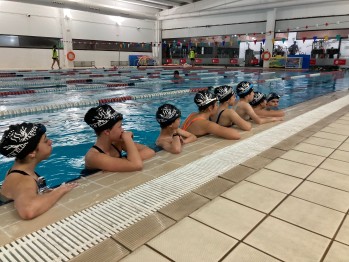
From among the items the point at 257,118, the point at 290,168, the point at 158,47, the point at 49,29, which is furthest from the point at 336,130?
the point at 158,47

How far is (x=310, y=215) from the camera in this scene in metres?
1.92

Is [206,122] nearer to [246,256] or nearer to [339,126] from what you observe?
[339,126]

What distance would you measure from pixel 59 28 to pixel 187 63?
1238 cm

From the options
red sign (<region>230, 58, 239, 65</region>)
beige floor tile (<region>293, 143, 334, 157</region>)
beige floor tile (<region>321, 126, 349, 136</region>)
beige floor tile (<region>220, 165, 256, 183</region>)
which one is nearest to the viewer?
beige floor tile (<region>220, 165, 256, 183</region>)

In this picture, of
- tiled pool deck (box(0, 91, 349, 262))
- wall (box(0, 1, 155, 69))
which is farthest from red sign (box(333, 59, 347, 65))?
tiled pool deck (box(0, 91, 349, 262))

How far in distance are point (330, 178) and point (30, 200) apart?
2410mm

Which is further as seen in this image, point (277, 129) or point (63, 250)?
point (277, 129)

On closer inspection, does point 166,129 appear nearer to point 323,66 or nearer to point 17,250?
point 17,250

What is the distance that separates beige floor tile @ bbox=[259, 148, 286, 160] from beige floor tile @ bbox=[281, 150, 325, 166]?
0.06 meters

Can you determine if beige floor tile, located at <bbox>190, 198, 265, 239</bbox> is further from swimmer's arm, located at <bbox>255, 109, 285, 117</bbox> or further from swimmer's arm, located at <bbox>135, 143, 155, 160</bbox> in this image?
swimmer's arm, located at <bbox>255, 109, 285, 117</bbox>

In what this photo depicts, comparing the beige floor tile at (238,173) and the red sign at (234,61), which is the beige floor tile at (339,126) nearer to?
the beige floor tile at (238,173)

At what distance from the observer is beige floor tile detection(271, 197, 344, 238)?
70.3 inches

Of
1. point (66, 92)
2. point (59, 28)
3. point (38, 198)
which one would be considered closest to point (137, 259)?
point (38, 198)

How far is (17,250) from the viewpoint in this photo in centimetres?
157
